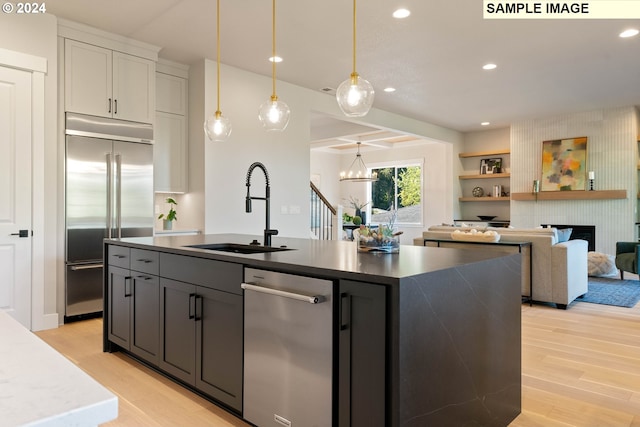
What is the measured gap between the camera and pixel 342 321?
1.69m

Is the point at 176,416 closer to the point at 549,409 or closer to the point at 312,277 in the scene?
the point at 312,277

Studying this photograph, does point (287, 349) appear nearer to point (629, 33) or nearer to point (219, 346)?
point (219, 346)

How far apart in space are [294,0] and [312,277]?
2690 millimetres

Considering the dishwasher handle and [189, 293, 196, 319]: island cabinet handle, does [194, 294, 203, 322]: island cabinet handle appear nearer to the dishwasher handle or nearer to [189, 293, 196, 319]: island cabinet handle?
[189, 293, 196, 319]: island cabinet handle

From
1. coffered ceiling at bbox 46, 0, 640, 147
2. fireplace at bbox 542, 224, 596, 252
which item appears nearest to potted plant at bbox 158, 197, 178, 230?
coffered ceiling at bbox 46, 0, 640, 147

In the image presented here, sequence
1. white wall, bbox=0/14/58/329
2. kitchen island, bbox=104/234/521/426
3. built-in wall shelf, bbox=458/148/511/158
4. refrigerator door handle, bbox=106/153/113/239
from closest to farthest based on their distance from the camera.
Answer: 1. kitchen island, bbox=104/234/521/426
2. white wall, bbox=0/14/58/329
3. refrigerator door handle, bbox=106/153/113/239
4. built-in wall shelf, bbox=458/148/511/158

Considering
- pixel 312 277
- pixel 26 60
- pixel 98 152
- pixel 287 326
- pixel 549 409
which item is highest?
pixel 26 60

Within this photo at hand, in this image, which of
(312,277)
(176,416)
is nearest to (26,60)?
(176,416)

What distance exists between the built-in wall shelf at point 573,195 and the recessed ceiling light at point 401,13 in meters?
5.66

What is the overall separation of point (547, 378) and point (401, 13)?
10.0 feet

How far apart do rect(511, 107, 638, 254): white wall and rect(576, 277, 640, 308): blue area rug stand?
129cm

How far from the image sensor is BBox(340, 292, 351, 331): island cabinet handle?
5.47 feet

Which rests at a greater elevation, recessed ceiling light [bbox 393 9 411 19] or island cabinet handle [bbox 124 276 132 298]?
recessed ceiling light [bbox 393 9 411 19]

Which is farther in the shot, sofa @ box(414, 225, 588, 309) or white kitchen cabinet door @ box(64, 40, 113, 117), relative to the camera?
sofa @ box(414, 225, 588, 309)
